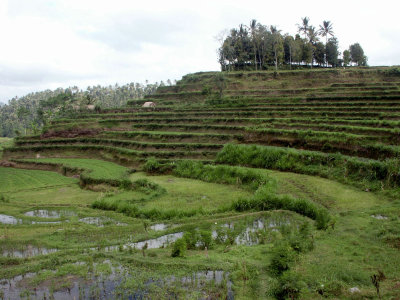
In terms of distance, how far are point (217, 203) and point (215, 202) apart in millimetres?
201

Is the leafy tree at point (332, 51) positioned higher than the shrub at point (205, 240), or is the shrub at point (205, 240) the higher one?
the leafy tree at point (332, 51)

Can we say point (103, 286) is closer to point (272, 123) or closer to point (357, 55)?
point (272, 123)

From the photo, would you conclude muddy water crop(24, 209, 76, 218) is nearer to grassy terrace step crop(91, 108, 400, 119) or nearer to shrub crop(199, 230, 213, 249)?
shrub crop(199, 230, 213, 249)

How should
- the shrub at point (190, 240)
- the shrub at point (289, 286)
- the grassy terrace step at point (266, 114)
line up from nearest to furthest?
the shrub at point (289, 286) → the shrub at point (190, 240) → the grassy terrace step at point (266, 114)

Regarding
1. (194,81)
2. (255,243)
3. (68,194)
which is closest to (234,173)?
(255,243)

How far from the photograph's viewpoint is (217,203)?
51.3 feet

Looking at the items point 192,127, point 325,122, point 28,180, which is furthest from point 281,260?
point 192,127

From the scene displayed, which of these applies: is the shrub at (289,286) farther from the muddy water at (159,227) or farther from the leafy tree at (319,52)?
the leafy tree at (319,52)

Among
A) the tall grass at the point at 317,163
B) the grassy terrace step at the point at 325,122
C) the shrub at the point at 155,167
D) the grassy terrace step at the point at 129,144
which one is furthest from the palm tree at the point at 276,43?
the shrub at the point at 155,167

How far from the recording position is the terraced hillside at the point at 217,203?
7824 mm

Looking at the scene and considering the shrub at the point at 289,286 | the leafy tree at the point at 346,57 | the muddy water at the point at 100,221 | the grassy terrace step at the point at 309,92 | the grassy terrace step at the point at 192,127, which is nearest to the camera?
the shrub at the point at 289,286

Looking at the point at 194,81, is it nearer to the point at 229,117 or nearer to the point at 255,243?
the point at 229,117

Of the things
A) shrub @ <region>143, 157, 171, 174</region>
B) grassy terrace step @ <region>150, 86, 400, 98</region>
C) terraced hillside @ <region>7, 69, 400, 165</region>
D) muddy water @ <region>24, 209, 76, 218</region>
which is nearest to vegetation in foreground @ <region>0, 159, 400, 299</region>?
muddy water @ <region>24, 209, 76, 218</region>

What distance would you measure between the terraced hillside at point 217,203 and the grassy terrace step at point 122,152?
12 cm
